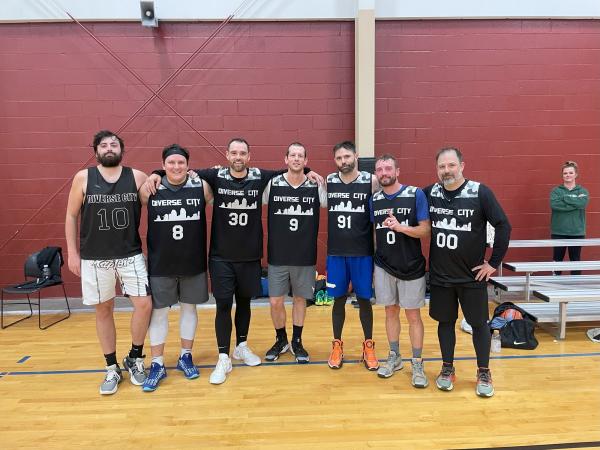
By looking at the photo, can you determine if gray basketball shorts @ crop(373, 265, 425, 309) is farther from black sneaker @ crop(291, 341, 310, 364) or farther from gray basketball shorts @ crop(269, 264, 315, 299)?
black sneaker @ crop(291, 341, 310, 364)

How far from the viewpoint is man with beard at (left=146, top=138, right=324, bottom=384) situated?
2.99m

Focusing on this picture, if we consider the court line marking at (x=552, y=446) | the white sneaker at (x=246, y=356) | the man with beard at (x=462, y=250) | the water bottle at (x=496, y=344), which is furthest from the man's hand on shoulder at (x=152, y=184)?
the water bottle at (x=496, y=344)

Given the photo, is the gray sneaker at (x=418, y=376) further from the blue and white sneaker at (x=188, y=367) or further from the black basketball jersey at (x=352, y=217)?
the blue and white sneaker at (x=188, y=367)

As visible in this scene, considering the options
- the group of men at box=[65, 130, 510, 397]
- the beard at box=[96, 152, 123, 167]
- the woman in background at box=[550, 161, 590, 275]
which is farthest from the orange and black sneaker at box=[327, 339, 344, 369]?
the woman in background at box=[550, 161, 590, 275]

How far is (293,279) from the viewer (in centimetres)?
315

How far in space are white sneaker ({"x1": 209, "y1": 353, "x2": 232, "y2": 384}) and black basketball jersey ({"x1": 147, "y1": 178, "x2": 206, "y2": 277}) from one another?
2.26ft

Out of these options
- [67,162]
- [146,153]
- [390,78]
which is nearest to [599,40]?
[390,78]

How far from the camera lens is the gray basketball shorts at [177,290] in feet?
9.52

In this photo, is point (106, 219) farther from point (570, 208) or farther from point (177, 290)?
point (570, 208)

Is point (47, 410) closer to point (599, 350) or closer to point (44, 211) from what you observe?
point (44, 211)

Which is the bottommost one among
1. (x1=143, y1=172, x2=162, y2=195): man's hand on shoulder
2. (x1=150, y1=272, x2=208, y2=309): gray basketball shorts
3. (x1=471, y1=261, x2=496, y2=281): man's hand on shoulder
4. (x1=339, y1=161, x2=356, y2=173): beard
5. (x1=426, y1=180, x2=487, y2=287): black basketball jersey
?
(x1=150, y1=272, x2=208, y2=309): gray basketball shorts

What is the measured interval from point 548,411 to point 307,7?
4796mm

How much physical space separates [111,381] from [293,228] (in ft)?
5.46

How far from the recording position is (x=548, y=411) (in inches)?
98.2
